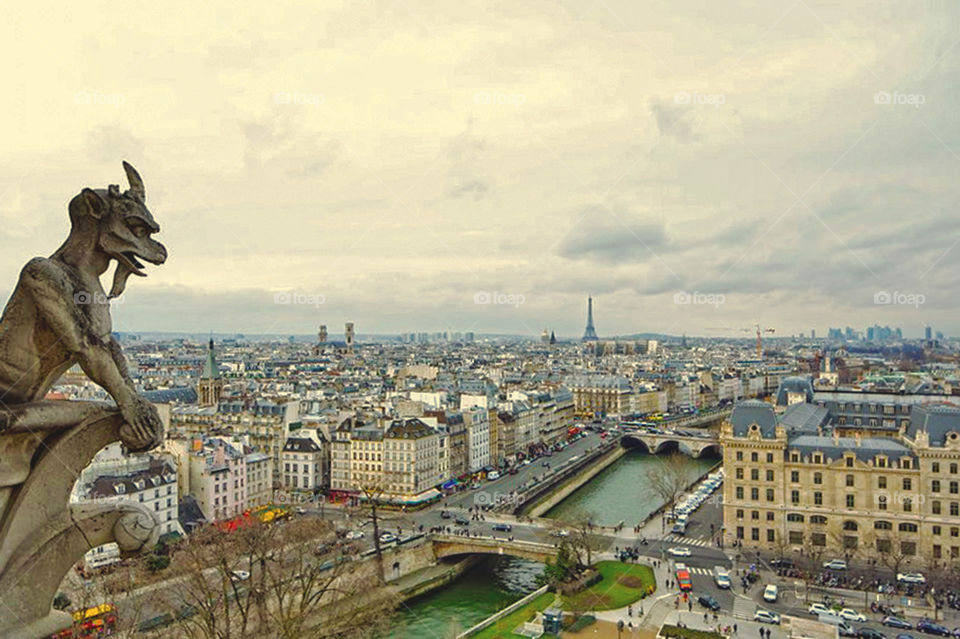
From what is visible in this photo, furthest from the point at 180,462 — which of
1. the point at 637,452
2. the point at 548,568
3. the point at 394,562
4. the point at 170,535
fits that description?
the point at 637,452

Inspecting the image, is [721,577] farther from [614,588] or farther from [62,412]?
[62,412]

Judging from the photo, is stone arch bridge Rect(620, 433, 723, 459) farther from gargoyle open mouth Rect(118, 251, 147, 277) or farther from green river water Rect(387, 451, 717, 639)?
gargoyle open mouth Rect(118, 251, 147, 277)

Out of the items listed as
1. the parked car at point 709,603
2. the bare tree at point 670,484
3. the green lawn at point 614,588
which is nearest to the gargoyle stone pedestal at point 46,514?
the green lawn at point 614,588

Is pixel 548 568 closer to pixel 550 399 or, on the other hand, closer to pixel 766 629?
pixel 766 629

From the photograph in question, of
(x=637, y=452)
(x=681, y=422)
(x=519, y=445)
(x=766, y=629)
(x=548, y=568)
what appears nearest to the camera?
(x=766, y=629)

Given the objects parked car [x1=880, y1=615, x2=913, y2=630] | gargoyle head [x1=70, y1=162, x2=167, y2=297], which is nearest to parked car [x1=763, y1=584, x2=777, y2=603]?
parked car [x1=880, y1=615, x2=913, y2=630]
